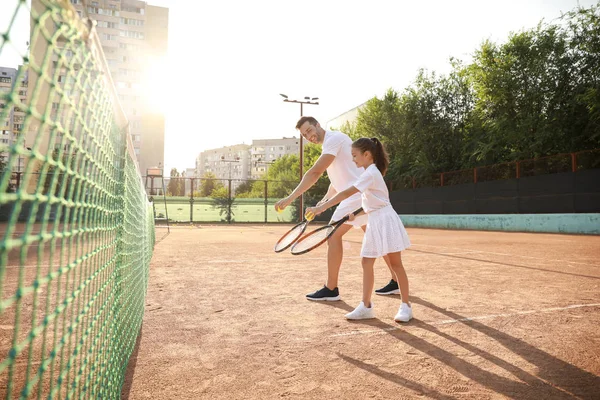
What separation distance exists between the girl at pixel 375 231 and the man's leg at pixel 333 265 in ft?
2.20

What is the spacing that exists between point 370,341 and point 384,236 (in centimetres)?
83

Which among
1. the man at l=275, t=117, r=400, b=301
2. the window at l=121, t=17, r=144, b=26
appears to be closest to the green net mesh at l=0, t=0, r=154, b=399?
the man at l=275, t=117, r=400, b=301

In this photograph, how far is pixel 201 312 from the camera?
3748 mm

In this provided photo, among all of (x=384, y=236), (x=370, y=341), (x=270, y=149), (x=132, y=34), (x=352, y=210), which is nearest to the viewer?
(x=370, y=341)

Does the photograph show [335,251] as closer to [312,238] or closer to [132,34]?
[312,238]

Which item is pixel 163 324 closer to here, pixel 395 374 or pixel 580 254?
pixel 395 374

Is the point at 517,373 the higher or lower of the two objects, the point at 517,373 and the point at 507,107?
the lower

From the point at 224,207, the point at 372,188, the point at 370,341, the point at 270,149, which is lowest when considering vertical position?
the point at 370,341

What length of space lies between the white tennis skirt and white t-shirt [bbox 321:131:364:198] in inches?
33.9

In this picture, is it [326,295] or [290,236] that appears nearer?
[326,295]

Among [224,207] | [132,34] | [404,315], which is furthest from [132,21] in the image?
[404,315]

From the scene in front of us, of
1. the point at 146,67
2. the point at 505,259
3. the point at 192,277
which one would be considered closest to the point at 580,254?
the point at 505,259

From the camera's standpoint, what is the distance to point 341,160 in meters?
4.31

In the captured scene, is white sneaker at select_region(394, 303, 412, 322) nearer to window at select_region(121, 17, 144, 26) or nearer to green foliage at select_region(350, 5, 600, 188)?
green foliage at select_region(350, 5, 600, 188)
